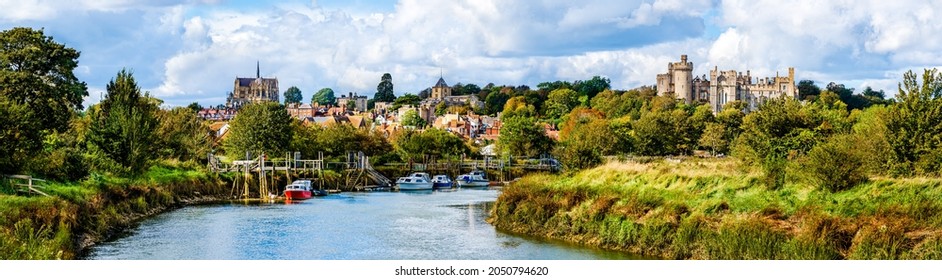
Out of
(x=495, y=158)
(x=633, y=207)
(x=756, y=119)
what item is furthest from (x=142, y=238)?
(x=495, y=158)

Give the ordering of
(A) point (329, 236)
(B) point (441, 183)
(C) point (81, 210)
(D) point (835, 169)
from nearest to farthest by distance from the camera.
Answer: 1. (D) point (835, 169)
2. (C) point (81, 210)
3. (A) point (329, 236)
4. (B) point (441, 183)

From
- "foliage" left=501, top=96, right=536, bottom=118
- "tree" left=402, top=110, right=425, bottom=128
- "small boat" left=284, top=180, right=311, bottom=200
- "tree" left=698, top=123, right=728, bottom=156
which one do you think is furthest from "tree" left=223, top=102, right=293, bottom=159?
"foliage" left=501, top=96, right=536, bottom=118

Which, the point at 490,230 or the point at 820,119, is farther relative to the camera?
the point at 820,119

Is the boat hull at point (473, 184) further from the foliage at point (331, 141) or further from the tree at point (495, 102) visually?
the tree at point (495, 102)

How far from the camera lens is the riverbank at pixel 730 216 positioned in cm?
1444

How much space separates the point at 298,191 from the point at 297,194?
0.13 m

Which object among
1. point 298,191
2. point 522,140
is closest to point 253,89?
point 522,140

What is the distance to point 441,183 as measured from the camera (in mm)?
50750

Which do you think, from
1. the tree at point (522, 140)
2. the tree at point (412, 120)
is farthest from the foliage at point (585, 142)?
the tree at point (412, 120)

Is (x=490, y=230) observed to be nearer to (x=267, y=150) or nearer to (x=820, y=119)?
(x=820, y=119)

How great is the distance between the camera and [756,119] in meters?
30.5

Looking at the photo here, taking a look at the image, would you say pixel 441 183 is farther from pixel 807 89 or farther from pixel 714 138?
pixel 807 89

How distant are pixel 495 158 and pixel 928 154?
47393 mm

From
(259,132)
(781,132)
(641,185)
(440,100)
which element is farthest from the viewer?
(440,100)
